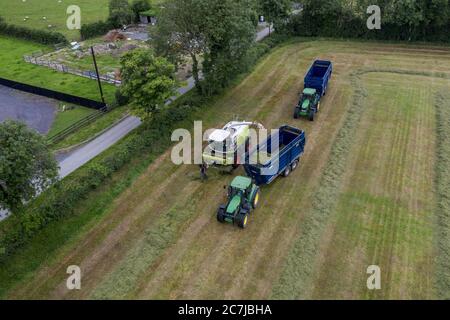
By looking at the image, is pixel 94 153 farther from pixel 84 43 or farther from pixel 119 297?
pixel 84 43

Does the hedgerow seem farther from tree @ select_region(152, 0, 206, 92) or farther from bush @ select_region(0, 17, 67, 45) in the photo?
bush @ select_region(0, 17, 67, 45)

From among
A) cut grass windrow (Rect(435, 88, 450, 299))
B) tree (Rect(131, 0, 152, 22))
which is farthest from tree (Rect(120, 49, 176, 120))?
tree (Rect(131, 0, 152, 22))

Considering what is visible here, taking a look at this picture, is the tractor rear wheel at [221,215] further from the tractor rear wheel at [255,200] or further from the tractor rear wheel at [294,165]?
the tractor rear wheel at [294,165]

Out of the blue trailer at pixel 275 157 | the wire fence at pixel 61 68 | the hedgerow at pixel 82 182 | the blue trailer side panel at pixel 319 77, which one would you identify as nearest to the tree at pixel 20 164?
the hedgerow at pixel 82 182

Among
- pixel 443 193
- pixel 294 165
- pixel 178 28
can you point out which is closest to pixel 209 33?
pixel 178 28
